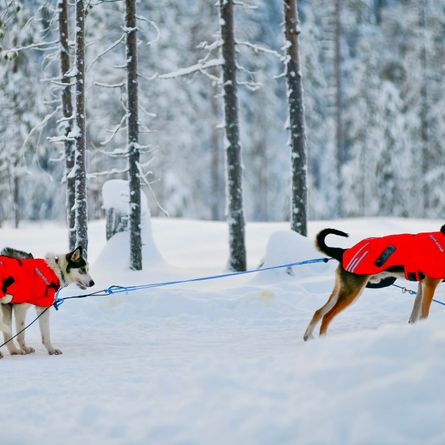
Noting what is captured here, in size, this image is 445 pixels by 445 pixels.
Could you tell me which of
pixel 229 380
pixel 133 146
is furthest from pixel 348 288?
pixel 133 146

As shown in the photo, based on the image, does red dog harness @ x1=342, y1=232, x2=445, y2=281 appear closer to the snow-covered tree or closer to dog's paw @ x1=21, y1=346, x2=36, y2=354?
dog's paw @ x1=21, y1=346, x2=36, y2=354

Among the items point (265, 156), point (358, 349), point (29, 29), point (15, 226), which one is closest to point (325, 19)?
point (265, 156)

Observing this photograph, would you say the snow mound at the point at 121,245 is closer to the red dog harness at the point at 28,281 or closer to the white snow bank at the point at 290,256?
the white snow bank at the point at 290,256

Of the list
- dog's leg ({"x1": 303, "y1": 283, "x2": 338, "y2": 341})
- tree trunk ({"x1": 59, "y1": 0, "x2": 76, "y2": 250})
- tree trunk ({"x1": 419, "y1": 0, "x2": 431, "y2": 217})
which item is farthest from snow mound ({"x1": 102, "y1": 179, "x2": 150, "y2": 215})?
tree trunk ({"x1": 419, "y1": 0, "x2": 431, "y2": 217})

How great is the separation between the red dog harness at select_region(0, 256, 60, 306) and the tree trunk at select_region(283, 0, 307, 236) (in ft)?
22.2

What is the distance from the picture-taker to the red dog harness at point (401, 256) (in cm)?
677

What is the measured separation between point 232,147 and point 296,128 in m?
1.39

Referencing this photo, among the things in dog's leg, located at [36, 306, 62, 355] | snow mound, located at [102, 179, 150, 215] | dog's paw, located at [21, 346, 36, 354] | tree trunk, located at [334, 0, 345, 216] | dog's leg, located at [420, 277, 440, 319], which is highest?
tree trunk, located at [334, 0, 345, 216]

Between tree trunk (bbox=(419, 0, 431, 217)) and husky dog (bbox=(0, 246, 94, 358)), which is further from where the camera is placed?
tree trunk (bbox=(419, 0, 431, 217))

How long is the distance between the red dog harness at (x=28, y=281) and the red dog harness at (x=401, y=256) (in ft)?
11.1

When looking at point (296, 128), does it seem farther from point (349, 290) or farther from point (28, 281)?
point (28, 281)

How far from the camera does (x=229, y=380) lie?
Answer: 4793mm

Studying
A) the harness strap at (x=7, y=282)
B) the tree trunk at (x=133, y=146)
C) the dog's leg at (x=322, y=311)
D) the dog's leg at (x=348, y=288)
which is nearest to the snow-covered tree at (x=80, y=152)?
the tree trunk at (x=133, y=146)

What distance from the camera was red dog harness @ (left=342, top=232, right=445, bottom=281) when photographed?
267 inches
